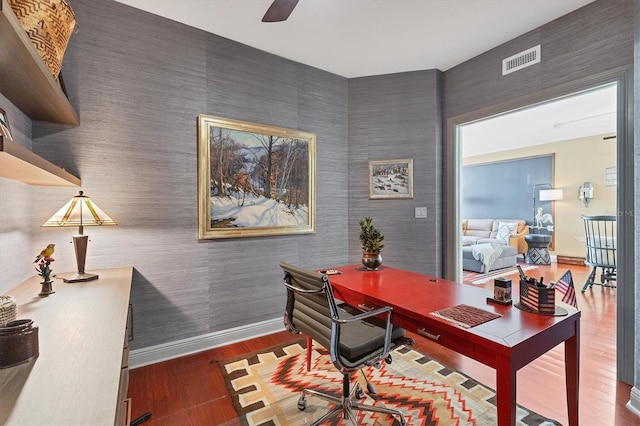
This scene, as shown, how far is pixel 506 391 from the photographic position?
1176mm

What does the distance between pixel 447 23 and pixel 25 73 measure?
2870mm

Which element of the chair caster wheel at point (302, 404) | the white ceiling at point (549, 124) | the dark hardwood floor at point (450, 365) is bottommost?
the dark hardwood floor at point (450, 365)

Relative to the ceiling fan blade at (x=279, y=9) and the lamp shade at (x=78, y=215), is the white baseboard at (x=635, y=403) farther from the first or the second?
the lamp shade at (x=78, y=215)

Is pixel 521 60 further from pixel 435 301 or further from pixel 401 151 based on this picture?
pixel 435 301

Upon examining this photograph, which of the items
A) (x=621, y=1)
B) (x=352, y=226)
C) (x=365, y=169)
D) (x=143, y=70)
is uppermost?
(x=621, y=1)

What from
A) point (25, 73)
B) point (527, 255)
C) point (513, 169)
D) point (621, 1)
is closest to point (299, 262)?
point (25, 73)

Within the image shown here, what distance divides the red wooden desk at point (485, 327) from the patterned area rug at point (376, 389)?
0.53 meters

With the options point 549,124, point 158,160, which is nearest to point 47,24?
point 158,160

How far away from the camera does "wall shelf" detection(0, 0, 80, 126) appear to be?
0.99m

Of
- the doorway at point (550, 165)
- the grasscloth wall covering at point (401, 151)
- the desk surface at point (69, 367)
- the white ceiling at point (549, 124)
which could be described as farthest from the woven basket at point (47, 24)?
the doorway at point (550, 165)

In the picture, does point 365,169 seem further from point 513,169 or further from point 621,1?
point 513,169

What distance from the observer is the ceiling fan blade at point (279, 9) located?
157 cm

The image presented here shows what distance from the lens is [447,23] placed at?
8.45 feet

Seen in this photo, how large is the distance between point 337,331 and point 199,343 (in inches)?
67.8
